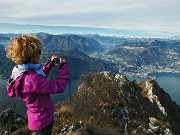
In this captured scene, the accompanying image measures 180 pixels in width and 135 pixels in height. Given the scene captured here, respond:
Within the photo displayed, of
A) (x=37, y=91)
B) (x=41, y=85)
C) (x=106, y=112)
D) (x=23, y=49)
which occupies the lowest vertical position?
(x=106, y=112)

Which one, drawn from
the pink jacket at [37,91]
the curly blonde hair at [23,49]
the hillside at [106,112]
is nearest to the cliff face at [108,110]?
the hillside at [106,112]

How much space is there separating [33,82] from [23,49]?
0.86 meters

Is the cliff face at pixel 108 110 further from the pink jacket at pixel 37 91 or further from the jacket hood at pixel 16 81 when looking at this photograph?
the jacket hood at pixel 16 81

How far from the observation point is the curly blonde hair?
23.7 ft

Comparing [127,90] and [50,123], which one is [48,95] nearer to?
[50,123]

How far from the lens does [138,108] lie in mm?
34531

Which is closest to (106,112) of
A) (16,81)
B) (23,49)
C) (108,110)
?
(108,110)

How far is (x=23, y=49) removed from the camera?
284 inches

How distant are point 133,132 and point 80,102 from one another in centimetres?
581

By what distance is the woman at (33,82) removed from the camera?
706cm

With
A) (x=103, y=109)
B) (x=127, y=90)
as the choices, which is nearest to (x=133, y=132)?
(x=103, y=109)

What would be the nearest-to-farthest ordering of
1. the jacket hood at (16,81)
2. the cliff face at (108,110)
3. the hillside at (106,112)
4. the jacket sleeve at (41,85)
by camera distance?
the jacket sleeve at (41,85) → the jacket hood at (16,81) → the hillside at (106,112) → the cliff face at (108,110)

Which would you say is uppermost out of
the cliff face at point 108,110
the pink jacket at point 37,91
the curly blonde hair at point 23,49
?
the curly blonde hair at point 23,49

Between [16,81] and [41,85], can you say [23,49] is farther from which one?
[41,85]
